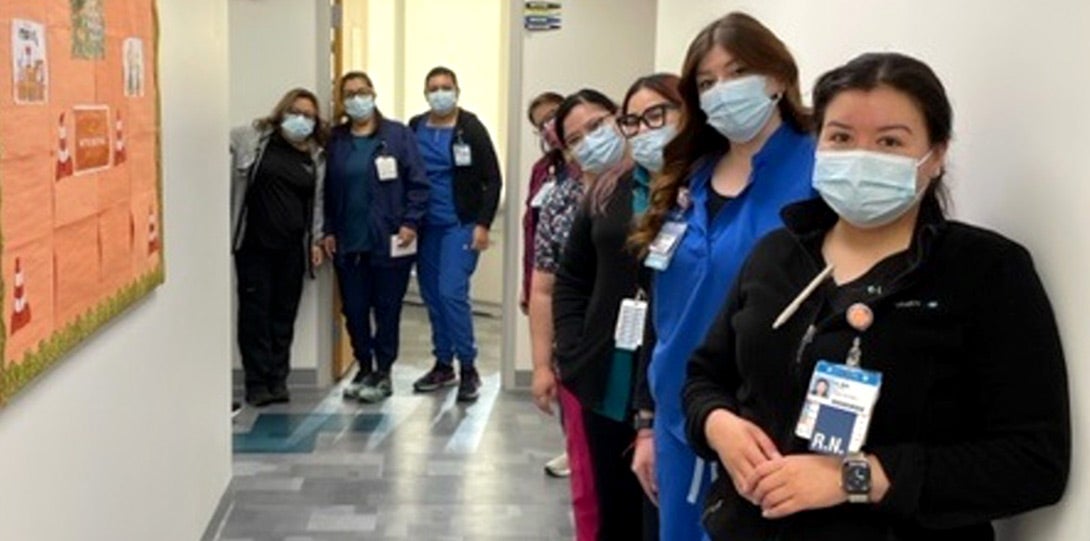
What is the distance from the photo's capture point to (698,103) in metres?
2.14

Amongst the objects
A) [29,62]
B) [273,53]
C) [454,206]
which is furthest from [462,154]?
[29,62]

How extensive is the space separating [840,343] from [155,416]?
1.96m

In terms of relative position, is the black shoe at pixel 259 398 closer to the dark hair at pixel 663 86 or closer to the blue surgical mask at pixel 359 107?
the blue surgical mask at pixel 359 107

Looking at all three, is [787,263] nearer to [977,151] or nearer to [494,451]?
[977,151]

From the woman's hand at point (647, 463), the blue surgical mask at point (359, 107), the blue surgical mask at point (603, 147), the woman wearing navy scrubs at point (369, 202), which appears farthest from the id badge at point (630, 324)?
the blue surgical mask at point (359, 107)

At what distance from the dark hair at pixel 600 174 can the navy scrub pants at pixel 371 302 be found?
2.53 meters

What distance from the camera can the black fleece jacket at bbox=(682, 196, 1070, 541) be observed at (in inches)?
51.1

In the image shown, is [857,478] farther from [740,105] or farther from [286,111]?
[286,111]

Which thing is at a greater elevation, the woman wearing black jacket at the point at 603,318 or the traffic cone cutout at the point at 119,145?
the traffic cone cutout at the point at 119,145

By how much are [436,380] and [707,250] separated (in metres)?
3.92

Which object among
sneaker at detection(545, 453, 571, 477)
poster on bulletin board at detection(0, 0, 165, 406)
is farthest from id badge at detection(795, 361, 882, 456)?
sneaker at detection(545, 453, 571, 477)

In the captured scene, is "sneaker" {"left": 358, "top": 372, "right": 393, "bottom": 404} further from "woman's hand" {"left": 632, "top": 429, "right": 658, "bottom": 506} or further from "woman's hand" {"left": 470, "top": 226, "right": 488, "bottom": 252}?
"woman's hand" {"left": 632, "top": 429, "right": 658, "bottom": 506}

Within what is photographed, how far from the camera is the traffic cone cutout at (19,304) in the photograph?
171 cm

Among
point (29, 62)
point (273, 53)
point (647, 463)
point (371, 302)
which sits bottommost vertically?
point (371, 302)
